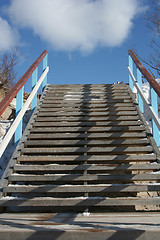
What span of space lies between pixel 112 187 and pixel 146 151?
3.26ft

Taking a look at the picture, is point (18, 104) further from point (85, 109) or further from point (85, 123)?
point (85, 109)

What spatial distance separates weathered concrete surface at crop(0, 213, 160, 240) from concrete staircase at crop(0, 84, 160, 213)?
0.57m

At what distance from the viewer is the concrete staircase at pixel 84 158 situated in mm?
2768

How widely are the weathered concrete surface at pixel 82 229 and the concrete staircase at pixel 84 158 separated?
572 mm

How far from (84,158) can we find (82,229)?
1601 millimetres

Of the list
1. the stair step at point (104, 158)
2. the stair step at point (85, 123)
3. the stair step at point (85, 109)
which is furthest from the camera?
the stair step at point (85, 109)

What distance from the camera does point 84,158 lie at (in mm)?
3336

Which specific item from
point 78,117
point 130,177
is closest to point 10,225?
point 130,177

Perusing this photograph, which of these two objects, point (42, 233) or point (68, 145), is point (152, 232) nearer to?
point (42, 233)

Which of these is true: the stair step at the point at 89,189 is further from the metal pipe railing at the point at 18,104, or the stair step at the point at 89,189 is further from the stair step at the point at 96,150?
the stair step at the point at 96,150

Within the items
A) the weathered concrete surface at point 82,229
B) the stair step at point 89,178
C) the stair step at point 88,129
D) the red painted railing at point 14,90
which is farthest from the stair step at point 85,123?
the weathered concrete surface at point 82,229

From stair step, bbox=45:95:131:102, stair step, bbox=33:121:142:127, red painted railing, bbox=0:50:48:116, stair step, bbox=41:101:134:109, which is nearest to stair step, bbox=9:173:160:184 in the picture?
red painted railing, bbox=0:50:48:116

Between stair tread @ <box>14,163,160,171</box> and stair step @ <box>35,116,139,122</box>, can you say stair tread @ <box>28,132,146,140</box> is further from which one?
stair tread @ <box>14,163,160,171</box>

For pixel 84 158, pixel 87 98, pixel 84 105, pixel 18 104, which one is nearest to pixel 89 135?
pixel 84 158
